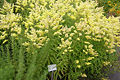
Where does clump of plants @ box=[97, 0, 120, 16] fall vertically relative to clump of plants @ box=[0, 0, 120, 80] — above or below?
above

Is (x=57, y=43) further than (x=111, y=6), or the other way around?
(x=111, y=6)

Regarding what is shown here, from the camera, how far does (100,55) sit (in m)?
3.26

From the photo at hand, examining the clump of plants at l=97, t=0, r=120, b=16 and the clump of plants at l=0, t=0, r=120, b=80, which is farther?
the clump of plants at l=97, t=0, r=120, b=16

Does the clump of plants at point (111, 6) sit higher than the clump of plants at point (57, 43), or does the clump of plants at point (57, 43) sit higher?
the clump of plants at point (111, 6)

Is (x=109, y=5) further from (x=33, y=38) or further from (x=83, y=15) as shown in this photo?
(x=33, y=38)

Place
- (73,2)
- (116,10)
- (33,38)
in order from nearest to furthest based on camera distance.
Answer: (33,38), (73,2), (116,10)

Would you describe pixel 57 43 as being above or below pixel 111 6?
below

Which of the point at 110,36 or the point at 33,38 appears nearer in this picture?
the point at 33,38

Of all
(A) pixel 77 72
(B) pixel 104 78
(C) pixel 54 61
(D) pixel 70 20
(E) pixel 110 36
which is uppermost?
(D) pixel 70 20

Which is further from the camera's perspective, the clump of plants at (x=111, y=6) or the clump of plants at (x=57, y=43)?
the clump of plants at (x=111, y=6)

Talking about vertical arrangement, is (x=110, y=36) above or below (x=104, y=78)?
above

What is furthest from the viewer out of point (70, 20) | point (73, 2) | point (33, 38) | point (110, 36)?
point (73, 2)

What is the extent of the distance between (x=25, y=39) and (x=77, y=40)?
0.99m

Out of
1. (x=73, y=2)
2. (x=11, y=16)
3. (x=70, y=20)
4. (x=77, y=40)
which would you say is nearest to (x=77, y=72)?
(x=77, y=40)
